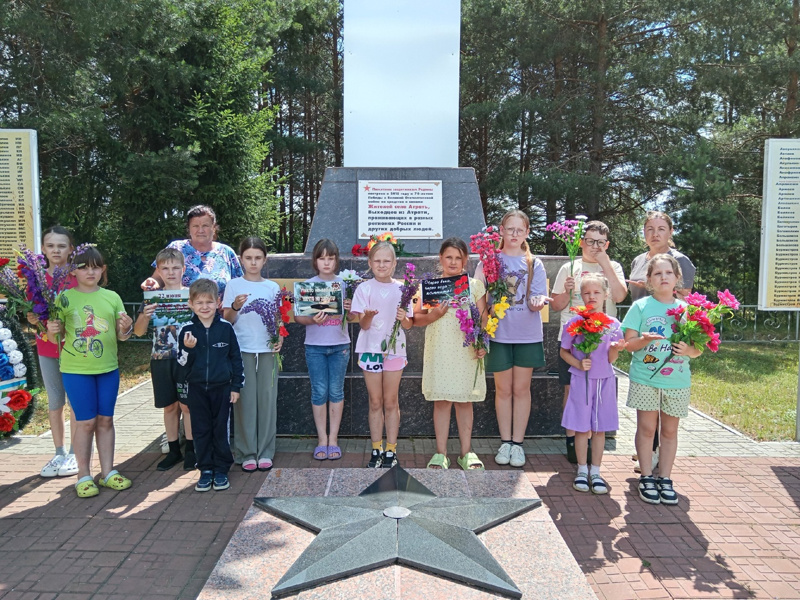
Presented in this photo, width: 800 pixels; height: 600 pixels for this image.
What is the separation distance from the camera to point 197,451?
4.14 metres

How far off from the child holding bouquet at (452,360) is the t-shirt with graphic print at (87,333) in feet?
6.85

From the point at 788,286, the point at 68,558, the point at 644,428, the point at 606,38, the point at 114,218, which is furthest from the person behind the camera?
the point at 606,38

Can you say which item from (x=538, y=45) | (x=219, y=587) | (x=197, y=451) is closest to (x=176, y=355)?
(x=197, y=451)

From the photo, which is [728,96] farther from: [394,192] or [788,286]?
[394,192]

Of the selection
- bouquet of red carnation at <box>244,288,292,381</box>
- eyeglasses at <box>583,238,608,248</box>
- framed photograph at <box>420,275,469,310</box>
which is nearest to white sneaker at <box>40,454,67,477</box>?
bouquet of red carnation at <box>244,288,292,381</box>

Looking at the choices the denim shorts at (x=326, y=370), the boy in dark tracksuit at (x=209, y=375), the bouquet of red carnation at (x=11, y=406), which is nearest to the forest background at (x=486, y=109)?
the bouquet of red carnation at (x=11, y=406)

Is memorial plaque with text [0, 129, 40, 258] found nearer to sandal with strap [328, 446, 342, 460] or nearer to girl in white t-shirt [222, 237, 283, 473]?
girl in white t-shirt [222, 237, 283, 473]

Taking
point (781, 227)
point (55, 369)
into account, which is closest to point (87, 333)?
point (55, 369)

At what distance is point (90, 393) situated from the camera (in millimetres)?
3977

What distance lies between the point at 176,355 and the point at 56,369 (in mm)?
885

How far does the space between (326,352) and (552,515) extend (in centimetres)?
192

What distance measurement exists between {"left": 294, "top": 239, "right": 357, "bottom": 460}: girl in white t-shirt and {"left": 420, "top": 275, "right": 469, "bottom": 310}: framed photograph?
60 cm

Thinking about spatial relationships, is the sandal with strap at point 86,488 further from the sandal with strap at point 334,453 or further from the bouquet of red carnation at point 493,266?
the bouquet of red carnation at point 493,266

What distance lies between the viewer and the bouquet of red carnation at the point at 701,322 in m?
3.68
